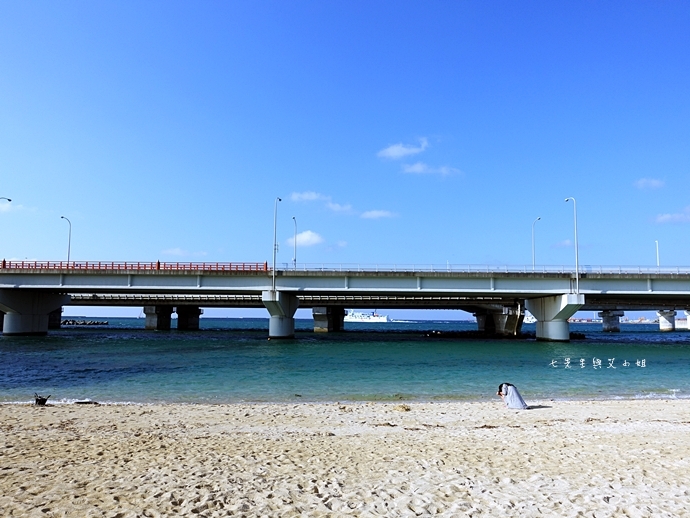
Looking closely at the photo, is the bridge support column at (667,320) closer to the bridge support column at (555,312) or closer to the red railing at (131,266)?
the bridge support column at (555,312)

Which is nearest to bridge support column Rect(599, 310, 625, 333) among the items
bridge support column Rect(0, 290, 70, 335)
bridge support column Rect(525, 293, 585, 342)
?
bridge support column Rect(525, 293, 585, 342)

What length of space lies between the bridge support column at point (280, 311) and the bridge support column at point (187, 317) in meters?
51.5

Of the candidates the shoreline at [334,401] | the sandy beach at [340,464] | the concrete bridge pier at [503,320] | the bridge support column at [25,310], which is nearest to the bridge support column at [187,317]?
the bridge support column at [25,310]

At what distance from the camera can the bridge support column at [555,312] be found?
53716mm

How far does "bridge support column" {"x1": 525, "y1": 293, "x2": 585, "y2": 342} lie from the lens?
5372 cm

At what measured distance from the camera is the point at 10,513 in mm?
6195

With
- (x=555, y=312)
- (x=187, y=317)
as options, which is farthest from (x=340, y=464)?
(x=187, y=317)

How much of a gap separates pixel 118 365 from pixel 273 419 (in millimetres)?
20266

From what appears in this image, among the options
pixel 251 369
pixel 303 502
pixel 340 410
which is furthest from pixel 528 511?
pixel 251 369

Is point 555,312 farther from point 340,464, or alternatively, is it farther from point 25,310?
point 25,310

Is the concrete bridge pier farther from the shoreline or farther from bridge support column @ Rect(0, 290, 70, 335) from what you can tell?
bridge support column @ Rect(0, 290, 70, 335)

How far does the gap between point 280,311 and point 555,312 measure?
3135 centimetres

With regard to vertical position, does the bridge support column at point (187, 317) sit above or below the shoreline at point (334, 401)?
below

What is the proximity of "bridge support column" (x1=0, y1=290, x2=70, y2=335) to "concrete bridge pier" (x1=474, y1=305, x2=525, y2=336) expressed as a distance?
65420mm
